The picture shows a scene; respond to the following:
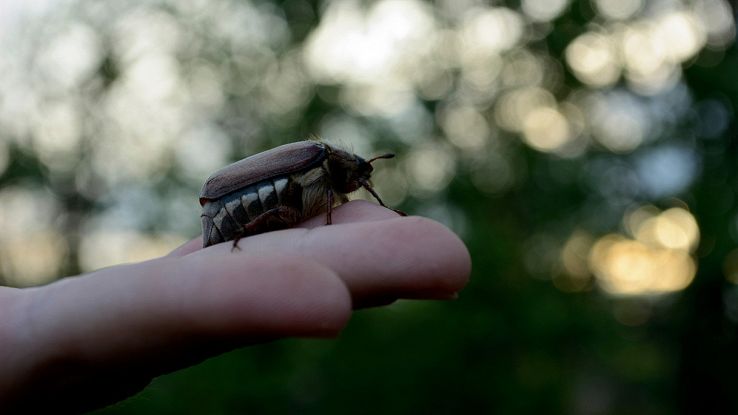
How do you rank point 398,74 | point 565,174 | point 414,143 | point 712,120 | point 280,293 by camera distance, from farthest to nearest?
point 398,74
point 414,143
point 565,174
point 712,120
point 280,293

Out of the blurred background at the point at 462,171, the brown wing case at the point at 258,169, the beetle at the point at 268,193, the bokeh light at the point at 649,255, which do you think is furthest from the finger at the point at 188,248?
the bokeh light at the point at 649,255

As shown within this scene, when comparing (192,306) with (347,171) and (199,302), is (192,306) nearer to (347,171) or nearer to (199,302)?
(199,302)

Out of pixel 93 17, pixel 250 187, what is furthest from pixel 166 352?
pixel 93 17

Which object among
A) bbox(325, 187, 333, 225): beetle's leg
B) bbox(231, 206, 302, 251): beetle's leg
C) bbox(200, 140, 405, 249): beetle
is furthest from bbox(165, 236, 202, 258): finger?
bbox(325, 187, 333, 225): beetle's leg

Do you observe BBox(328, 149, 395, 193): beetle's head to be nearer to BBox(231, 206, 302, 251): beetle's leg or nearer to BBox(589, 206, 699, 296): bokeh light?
BBox(231, 206, 302, 251): beetle's leg

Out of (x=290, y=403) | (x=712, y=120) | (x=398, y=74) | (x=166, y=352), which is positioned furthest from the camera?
(x=398, y=74)

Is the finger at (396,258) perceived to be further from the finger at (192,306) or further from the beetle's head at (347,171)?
the beetle's head at (347,171)

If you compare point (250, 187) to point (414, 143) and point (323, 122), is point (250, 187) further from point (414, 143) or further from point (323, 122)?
point (323, 122)
